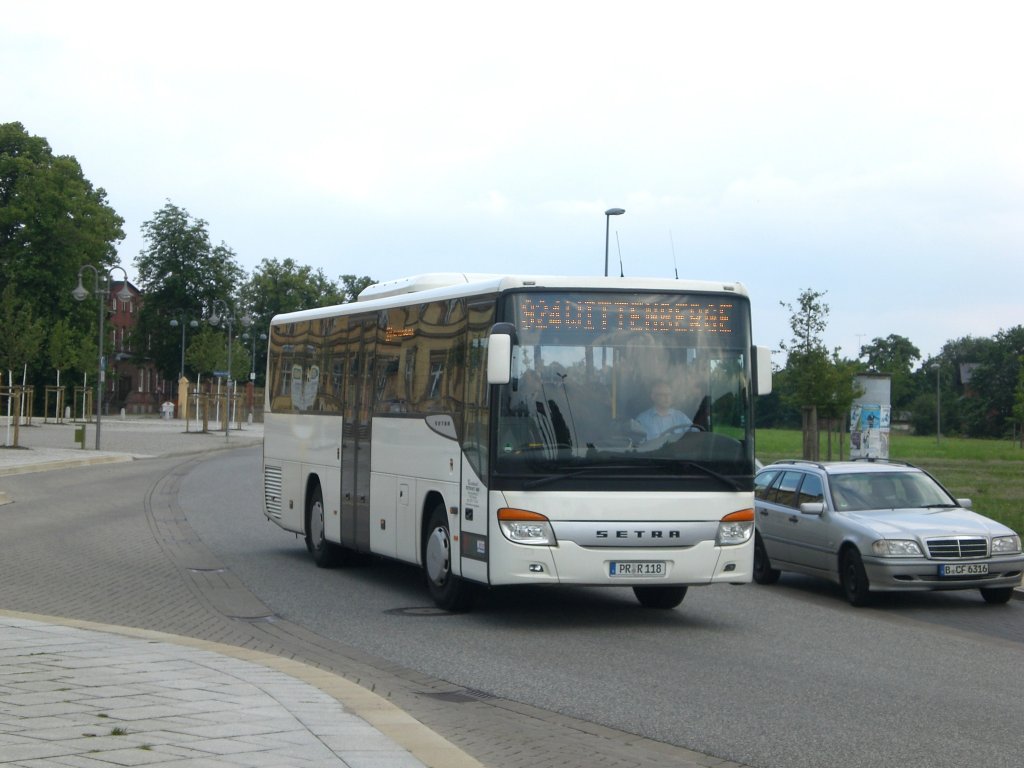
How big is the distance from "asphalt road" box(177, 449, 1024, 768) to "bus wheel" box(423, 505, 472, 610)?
16cm

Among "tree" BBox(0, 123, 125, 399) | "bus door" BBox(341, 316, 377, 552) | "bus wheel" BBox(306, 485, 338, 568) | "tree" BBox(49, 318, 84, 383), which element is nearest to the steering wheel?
"bus door" BBox(341, 316, 377, 552)

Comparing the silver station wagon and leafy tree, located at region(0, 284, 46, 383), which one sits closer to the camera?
the silver station wagon

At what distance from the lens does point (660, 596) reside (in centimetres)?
1355

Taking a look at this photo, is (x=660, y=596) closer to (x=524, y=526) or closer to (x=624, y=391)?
(x=524, y=526)

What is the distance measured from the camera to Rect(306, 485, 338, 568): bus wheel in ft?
55.0

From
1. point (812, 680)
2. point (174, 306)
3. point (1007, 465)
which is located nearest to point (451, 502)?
point (812, 680)

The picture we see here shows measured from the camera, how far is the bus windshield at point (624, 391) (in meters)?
11.8

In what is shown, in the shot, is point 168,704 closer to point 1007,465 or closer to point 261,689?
point 261,689

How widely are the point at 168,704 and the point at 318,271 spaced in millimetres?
129644

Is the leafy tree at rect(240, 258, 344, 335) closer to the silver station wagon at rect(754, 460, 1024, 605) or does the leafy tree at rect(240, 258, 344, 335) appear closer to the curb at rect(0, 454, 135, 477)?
the curb at rect(0, 454, 135, 477)

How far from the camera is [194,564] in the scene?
16.9 metres

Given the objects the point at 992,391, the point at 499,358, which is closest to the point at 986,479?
the point at 499,358

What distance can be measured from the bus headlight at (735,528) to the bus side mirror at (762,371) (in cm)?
108

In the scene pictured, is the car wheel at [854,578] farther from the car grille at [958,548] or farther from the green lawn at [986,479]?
the green lawn at [986,479]
